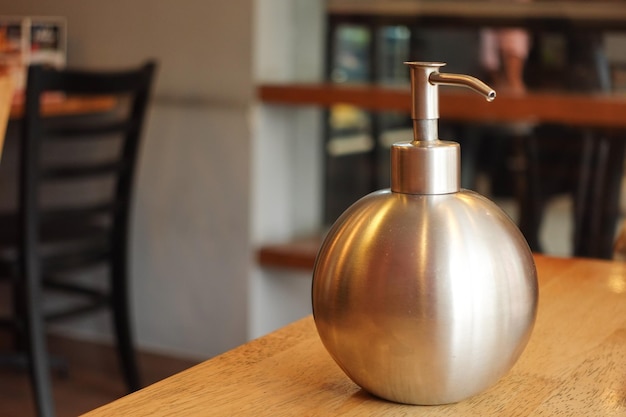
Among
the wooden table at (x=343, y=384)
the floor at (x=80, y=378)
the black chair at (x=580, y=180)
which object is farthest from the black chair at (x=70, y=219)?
the wooden table at (x=343, y=384)

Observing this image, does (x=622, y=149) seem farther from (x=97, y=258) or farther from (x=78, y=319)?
(x=78, y=319)

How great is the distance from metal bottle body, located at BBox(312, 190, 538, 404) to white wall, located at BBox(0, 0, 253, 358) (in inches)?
81.9

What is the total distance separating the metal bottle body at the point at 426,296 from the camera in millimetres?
579

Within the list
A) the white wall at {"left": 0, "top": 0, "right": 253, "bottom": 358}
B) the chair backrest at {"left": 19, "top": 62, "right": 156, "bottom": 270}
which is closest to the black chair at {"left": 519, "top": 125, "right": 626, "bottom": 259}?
the white wall at {"left": 0, "top": 0, "right": 253, "bottom": 358}

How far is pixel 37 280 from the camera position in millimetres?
2320

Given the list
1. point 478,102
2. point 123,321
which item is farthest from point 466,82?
point 123,321

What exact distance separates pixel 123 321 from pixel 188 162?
480mm

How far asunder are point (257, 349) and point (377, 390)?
0.41ft

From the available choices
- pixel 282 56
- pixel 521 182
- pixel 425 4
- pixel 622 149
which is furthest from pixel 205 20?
pixel 622 149

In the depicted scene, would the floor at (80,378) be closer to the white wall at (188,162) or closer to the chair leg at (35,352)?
the white wall at (188,162)

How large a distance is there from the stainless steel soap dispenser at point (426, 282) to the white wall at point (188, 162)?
2075mm

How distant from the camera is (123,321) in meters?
2.59

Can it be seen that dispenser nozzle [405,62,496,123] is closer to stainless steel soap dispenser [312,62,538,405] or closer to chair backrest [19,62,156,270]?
stainless steel soap dispenser [312,62,538,405]

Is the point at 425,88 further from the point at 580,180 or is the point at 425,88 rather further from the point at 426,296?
Result: the point at 580,180
